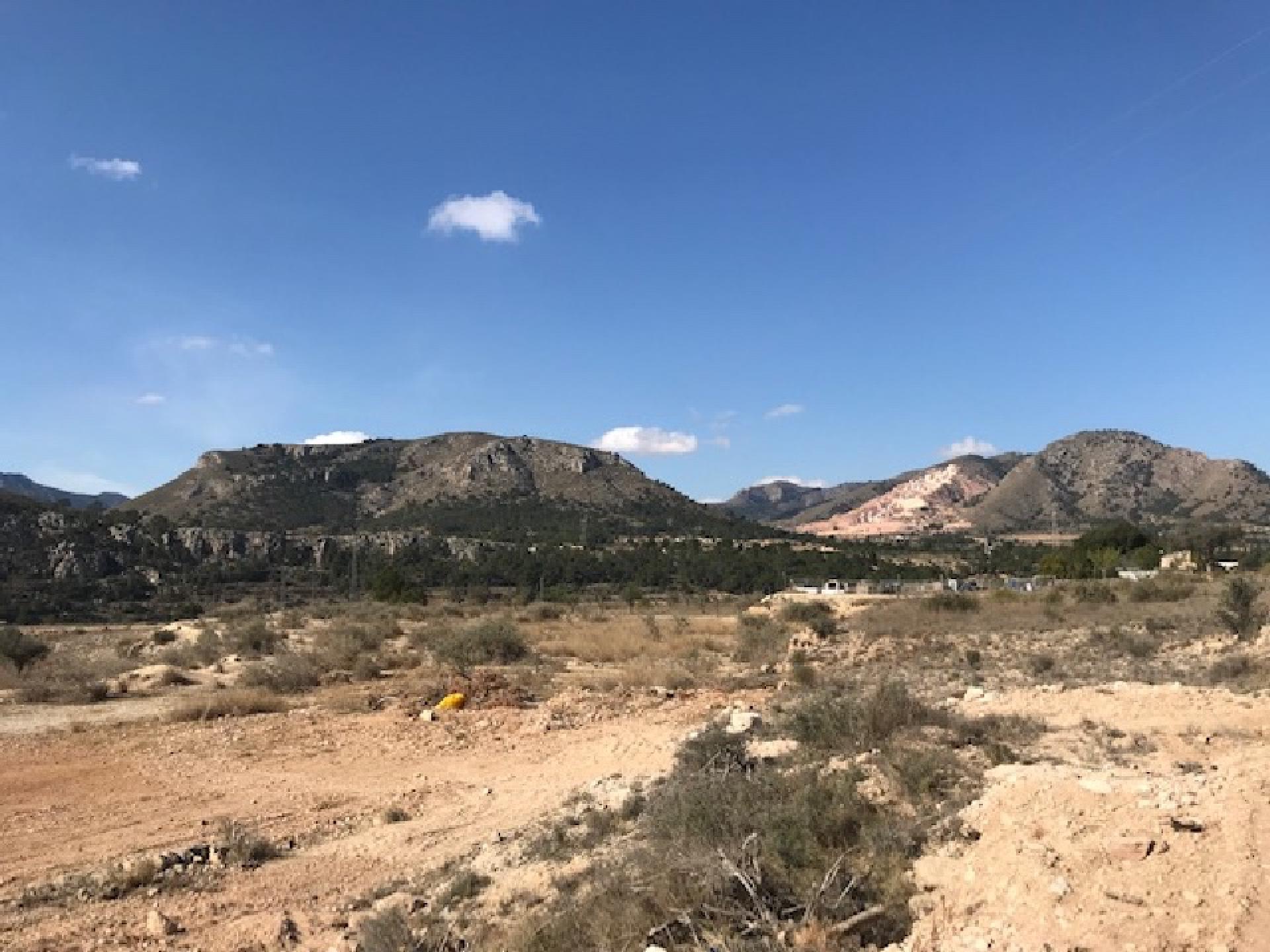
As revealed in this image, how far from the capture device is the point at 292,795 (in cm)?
1396

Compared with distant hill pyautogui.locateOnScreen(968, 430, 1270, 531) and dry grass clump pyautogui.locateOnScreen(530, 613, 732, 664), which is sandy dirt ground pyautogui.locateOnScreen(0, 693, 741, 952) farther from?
distant hill pyautogui.locateOnScreen(968, 430, 1270, 531)

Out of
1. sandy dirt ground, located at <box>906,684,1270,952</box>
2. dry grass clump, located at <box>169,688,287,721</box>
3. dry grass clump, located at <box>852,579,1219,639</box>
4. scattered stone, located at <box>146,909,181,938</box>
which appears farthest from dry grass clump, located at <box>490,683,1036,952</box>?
dry grass clump, located at <box>852,579,1219,639</box>

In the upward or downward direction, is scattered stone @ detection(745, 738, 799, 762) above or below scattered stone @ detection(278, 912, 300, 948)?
above

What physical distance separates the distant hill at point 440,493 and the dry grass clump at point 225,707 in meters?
80.5

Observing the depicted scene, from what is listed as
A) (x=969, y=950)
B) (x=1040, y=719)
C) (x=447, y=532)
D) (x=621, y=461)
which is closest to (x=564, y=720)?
(x=1040, y=719)

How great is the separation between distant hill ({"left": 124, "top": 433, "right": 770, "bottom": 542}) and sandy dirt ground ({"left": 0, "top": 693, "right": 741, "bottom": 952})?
8443 centimetres

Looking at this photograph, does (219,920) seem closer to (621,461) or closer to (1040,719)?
(1040,719)

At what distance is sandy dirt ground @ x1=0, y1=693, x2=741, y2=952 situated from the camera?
8930mm

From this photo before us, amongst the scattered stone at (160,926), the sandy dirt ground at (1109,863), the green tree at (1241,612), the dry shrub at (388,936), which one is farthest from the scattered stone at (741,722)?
the green tree at (1241,612)

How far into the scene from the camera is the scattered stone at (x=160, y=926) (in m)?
8.36

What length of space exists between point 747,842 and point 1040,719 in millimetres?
6079

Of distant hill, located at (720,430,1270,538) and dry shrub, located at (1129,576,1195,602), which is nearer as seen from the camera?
dry shrub, located at (1129,576,1195,602)

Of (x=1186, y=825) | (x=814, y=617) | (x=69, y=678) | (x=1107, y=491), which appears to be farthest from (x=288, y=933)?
(x=1107, y=491)

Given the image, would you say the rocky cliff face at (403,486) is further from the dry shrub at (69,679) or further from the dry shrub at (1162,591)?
the dry shrub at (1162,591)
